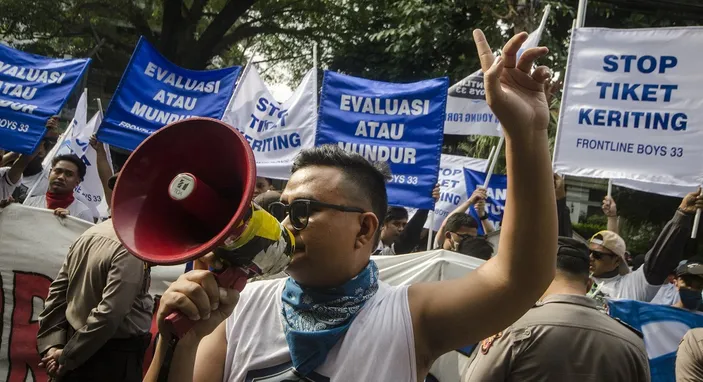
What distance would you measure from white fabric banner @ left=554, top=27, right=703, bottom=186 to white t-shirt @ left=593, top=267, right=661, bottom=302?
0.67 m

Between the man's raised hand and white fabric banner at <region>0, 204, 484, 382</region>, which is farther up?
the man's raised hand

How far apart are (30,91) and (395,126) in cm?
316

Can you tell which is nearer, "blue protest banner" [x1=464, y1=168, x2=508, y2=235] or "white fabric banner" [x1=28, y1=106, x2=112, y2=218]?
"blue protest banner" [x1=464, y1=168, x2=508, y2=235]

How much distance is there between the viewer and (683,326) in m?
4.33

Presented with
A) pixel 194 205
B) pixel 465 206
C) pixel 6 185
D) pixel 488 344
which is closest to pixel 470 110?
pixel 465 206

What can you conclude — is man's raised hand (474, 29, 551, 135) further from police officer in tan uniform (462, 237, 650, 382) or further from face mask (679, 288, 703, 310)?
face mask (679, 288, 703, 310)

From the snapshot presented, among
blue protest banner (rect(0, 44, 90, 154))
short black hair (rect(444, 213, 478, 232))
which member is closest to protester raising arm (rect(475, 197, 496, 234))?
short black hair (rect(444, 213, 478, 232))

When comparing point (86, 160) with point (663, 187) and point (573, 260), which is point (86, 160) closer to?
point (663, 187)

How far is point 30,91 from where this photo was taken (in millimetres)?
6020

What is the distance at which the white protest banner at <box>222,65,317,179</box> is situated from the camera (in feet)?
19.7

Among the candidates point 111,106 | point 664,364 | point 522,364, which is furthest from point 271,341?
point 111,106

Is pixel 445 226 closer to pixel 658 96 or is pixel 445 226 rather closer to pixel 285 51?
pixel 658 96

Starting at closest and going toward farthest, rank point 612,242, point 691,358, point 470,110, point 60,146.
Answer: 1. point 691,358
2. point 612,242
3. point 470,110
4. point 60,146

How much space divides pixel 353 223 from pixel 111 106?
471cm
